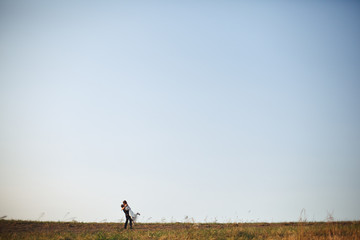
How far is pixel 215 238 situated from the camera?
1312 centimetres

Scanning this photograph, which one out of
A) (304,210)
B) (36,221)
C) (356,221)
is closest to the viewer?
(304,210)

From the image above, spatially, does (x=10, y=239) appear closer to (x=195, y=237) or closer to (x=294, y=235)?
(x=195, y=237)

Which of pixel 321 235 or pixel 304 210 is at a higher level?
pixel 304 210

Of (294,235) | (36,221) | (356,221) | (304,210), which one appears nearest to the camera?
(294,235)

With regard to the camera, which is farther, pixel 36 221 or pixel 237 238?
pixel 36 221

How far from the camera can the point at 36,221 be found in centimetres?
1886

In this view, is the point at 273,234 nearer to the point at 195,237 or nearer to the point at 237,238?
the point at 237,238

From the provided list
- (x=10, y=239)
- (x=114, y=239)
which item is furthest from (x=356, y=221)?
(x=10, y=239)

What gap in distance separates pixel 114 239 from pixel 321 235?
34.6 ft

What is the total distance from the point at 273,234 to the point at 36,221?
16289mm

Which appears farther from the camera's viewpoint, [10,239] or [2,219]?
[2,219]

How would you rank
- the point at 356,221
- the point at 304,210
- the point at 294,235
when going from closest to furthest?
1. the point at 294,235
2. the point at 304,210
3. the point at 356,221

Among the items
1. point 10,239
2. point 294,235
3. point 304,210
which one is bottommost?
point 10,239

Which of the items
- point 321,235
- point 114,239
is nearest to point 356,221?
point 321,235
